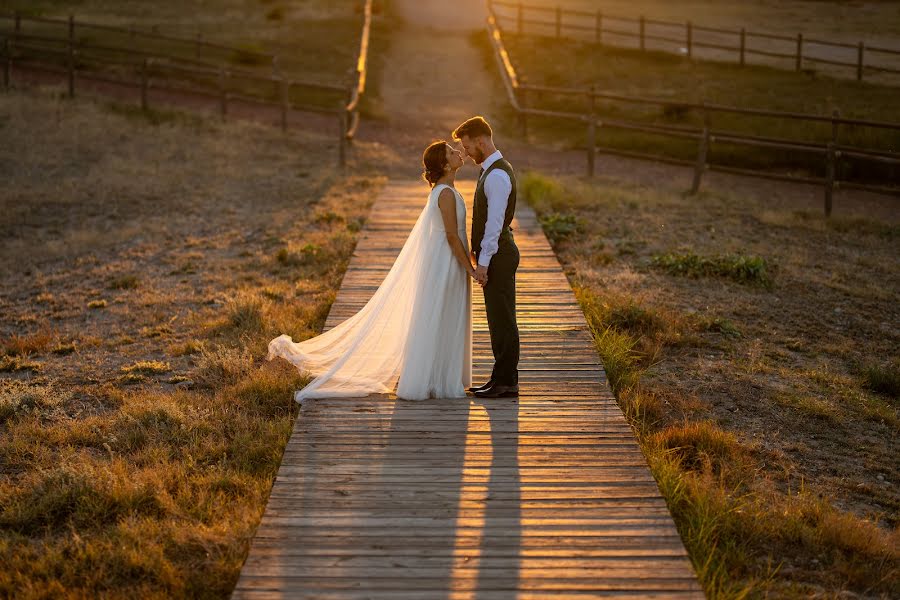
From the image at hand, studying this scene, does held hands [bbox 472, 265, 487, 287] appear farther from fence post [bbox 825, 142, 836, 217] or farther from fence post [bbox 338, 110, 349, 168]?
fence post [bbox 338, 110, 349, 168]

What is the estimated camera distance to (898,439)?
6680 millimetres

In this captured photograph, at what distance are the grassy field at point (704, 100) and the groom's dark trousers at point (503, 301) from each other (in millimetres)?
11574

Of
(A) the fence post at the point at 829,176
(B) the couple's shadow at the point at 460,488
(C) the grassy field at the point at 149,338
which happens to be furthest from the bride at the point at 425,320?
(A) the fence post at the point at 829,176

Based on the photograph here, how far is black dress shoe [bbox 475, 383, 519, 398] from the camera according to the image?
20.7 ft

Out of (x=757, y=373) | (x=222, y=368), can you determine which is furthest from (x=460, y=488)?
(x=757, y=373)

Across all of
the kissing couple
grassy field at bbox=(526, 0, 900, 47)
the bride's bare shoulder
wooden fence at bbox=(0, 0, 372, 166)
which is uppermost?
grassy field at bbox=(526, 0, 900, 47)

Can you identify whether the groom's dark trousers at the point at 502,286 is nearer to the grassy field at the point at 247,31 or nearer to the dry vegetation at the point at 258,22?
the grassy field at the point at 247,31

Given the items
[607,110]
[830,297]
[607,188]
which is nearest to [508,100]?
[607,110]

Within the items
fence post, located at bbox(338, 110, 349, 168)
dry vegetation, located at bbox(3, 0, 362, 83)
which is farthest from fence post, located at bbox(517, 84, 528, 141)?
dry vegetation, located at bbox(3, 0, 362, 83)

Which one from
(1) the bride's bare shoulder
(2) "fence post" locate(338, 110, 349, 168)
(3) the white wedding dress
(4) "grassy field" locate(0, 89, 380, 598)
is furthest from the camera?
(2) "fence post" locate(338, 110, 349, 168)

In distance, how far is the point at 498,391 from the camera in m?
6.32

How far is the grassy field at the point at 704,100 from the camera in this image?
725 inches

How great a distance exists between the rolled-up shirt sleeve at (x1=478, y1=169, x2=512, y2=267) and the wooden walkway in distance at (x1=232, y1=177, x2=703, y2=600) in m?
1.08

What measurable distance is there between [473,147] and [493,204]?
1.29 feet
